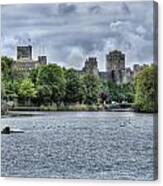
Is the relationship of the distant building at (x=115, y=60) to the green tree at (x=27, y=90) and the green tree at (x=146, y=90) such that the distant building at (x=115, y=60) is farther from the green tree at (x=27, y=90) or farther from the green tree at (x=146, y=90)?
the green tree at (x=27, y=90)

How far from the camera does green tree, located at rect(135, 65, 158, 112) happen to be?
255 cm

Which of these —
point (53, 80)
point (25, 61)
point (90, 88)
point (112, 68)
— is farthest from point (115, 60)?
point (25, 61)

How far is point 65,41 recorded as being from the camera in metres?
2.65

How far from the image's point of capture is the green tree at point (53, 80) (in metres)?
2.67

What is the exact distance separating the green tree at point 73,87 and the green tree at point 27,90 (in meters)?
0.14

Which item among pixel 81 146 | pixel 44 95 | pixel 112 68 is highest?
pixel 112 68

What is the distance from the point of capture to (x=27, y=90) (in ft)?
8.82

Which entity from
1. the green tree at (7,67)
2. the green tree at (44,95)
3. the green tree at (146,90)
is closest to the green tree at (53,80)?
the green tree at (44,95)

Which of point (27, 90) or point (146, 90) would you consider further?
point (27, 90)

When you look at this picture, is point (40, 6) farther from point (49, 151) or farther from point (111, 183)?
point (111, 183)

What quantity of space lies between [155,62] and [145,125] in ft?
0.81

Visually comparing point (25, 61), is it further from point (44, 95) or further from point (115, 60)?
point (115, 60)

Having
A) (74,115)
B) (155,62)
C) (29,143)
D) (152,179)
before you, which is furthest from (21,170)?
(155,62)

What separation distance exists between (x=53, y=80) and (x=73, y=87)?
0.09 metres
